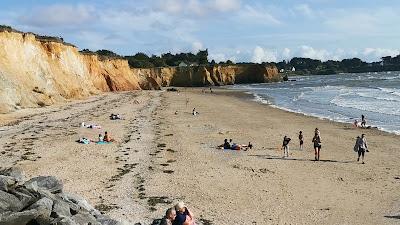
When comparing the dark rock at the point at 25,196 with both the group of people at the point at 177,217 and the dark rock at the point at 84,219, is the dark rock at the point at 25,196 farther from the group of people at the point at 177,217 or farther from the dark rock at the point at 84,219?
the group of people at the point at 177,217

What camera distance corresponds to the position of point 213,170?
1928cm

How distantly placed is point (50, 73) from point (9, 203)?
129ft

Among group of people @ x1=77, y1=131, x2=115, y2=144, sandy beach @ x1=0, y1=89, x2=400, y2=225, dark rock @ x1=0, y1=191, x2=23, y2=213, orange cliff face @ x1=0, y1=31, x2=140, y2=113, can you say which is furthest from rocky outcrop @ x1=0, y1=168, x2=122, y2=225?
orange cliff face @ x1=0, y1=31, x2=140, y2=113

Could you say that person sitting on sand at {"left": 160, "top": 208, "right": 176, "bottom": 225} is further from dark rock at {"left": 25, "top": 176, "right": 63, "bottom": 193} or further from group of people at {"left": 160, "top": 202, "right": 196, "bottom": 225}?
dark rock at {"left": 25, "top": 176, "right": 63, "bottom": 193}

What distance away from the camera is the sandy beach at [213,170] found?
46.2 feet

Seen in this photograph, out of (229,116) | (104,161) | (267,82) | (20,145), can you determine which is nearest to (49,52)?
(229,116)

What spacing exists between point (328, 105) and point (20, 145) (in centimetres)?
3593

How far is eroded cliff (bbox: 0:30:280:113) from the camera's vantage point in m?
37.9

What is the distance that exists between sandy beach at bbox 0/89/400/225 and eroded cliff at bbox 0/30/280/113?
4911 millimetres

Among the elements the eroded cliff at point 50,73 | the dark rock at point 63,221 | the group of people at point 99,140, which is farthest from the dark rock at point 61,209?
the eroded cliff at point 50,73

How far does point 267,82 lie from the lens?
121438 millimetres

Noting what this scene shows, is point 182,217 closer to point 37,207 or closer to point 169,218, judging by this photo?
point 169,218

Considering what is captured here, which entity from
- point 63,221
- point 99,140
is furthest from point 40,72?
point 63,221

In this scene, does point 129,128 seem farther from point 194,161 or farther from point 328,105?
point 328,105
